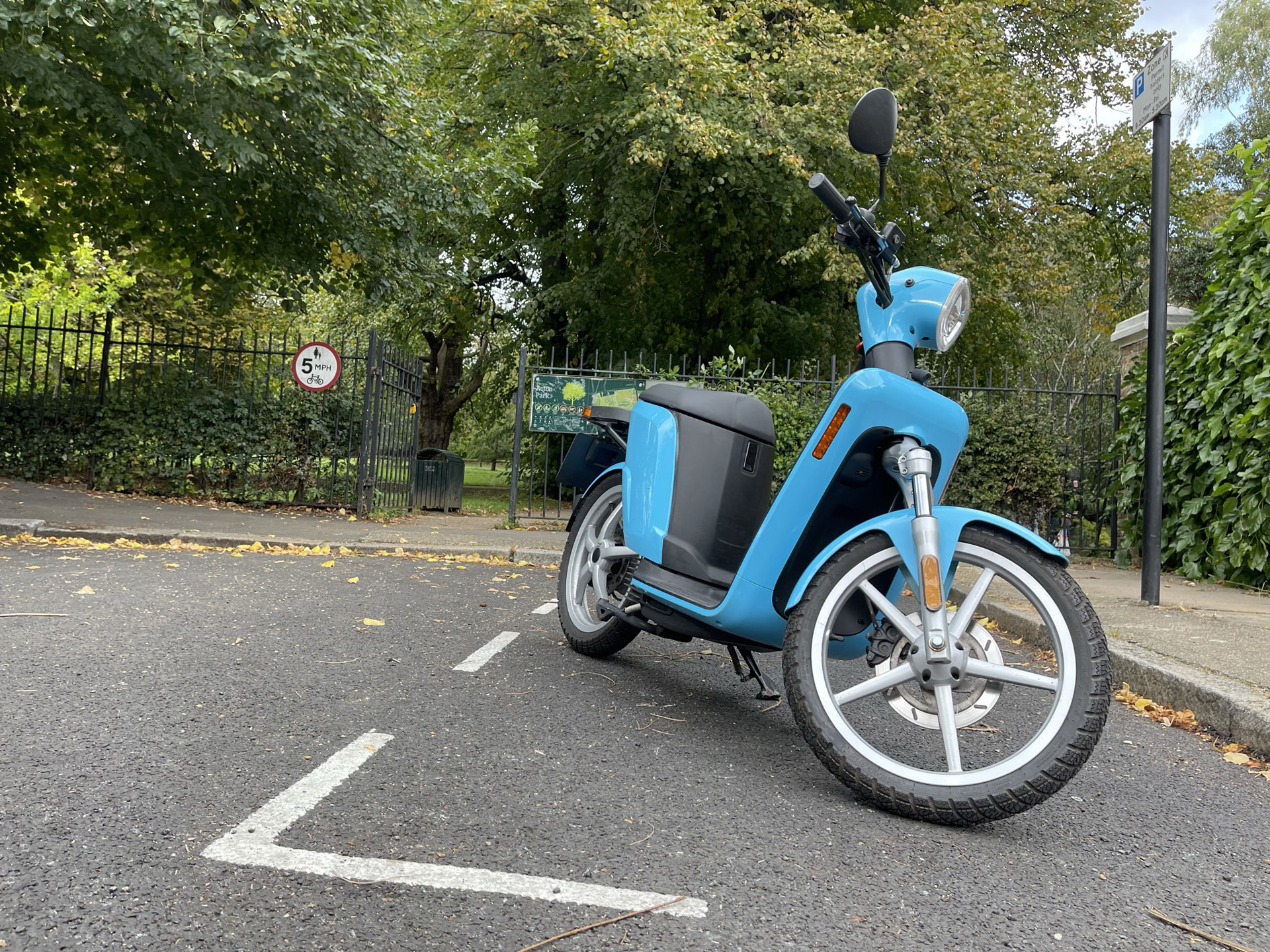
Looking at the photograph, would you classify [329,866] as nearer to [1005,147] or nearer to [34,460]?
[34,460]

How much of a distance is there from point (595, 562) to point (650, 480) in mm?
739

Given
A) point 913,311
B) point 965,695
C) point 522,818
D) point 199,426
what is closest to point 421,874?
point 522,818

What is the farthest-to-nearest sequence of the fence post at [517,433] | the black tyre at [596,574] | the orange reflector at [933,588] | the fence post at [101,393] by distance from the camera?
the fence post at [101,393], the fence post at [517,433], the black tyre at [596,574], the orange reflector at [933,588]

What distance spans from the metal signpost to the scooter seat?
3.69m

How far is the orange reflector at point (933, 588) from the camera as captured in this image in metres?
2.62

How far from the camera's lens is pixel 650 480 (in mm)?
3795

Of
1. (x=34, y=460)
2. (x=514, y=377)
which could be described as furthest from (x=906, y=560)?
(x=514, y=377)

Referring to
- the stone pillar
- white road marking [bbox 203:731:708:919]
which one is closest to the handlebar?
white road marking [bbox 203:731:708:919]

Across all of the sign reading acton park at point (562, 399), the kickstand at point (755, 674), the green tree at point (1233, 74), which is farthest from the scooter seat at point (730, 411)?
the green tree at point (1233, 74)

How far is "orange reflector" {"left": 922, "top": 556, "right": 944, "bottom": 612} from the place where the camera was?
103 inches

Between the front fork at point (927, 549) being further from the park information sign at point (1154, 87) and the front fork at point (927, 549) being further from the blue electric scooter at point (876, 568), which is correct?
the park information sign at point (1154, 87)

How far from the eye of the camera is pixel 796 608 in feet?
9.38

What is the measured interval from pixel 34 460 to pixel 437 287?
221 inches

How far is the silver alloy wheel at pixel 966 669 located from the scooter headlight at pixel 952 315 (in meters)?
0.69
